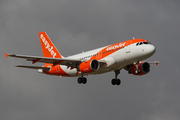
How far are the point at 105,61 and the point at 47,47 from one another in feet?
52.7

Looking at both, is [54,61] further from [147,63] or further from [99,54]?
[147,63]

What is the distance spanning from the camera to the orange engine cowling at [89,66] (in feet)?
170

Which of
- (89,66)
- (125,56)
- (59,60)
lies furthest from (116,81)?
(59,60)

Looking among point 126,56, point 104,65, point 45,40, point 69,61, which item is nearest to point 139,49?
point 126,56

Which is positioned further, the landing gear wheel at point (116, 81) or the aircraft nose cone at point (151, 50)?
the landing gear wheel at point (116, 81)

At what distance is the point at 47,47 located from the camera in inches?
2584

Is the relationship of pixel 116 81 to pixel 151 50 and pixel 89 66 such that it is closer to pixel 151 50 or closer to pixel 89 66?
pixel 89 66

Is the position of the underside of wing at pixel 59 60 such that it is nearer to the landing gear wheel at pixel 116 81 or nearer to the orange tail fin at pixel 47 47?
the landing gear wheel at pixel 116 81

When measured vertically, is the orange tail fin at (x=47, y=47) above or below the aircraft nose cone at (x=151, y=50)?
above

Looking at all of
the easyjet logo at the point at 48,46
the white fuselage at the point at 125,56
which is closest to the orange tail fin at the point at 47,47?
the easyjet logo at the point at 48,46

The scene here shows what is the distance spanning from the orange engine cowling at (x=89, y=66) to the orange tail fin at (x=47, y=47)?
11.0 metres

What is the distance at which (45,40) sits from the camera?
2625 inches

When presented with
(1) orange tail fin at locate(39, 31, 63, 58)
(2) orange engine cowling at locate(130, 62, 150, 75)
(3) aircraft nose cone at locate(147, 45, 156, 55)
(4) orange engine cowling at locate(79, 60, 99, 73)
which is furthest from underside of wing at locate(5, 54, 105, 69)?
(1) orange tail fin at locate(39, 31, 63, 58)

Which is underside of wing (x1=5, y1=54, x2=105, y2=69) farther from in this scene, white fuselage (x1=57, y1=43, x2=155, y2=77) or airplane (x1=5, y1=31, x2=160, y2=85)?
white fuselage (x1=57, y1=43, x2=155, y2=77)
